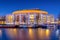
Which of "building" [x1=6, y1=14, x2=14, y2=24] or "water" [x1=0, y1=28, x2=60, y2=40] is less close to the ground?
"building" [x1=6, y1=14, x2=14, y2=24]

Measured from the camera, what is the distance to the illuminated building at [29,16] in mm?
6164

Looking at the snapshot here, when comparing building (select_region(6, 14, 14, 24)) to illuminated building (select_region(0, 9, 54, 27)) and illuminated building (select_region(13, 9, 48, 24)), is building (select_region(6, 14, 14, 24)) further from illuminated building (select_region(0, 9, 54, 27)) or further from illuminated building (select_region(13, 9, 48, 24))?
illuminated building (select_region(13, 9, 48, 24))

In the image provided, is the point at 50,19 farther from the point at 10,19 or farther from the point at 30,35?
the point at 30,35

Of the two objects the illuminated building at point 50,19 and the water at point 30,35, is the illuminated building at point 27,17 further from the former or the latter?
the water at point 30,35

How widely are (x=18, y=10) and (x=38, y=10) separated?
0.79m

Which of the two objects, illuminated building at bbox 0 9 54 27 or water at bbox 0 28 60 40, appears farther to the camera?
illuminated building at bbox 0 9 54 27

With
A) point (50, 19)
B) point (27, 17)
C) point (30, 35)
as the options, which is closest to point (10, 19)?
point (27, 17)

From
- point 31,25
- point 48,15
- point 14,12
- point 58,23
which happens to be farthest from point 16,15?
point 58,23

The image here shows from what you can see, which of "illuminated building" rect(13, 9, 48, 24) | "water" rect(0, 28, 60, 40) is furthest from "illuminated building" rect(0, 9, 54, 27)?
"water" rect(0, 28, 60, 40)

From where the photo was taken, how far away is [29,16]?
6258 mm

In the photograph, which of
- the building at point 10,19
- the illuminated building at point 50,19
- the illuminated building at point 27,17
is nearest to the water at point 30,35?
the illuminated building at point 50,19

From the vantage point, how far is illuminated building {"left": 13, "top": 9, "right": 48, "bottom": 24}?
616 centimetres

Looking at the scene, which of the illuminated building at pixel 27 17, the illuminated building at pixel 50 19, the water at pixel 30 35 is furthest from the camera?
the illuminated building at pixel 27 17

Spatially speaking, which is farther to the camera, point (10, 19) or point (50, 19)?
point (10, 19)
